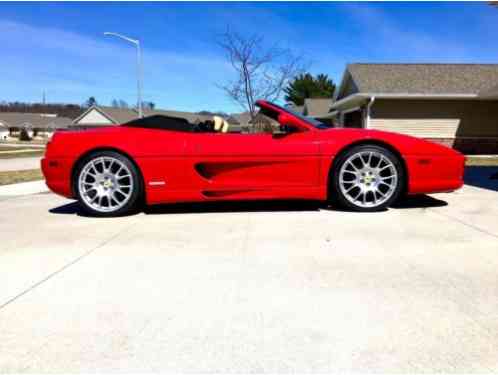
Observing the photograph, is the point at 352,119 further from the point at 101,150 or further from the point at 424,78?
the point at 101,150

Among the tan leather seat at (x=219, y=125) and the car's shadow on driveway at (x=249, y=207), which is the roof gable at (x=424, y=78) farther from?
the tan leather seat at (x=219, y=125)

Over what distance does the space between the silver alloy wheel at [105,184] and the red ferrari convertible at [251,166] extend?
0.01 metres

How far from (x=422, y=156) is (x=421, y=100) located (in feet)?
46.6

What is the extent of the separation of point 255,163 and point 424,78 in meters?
16.5

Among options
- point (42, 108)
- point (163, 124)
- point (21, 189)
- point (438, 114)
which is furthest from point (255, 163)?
point (42, 108)

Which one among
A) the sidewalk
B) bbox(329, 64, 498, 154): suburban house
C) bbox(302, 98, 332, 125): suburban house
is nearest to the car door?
→ the sidewalk

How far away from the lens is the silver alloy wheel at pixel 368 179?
12.5 ft

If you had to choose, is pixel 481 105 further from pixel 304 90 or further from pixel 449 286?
pixel 304 90

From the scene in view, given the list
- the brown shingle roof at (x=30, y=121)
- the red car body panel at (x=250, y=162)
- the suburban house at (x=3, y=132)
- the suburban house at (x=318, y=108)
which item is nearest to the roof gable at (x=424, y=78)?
the suburban house at (x=318, y=108)

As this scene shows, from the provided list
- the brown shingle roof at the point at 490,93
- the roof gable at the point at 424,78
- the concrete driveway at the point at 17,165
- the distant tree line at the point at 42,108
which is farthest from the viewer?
the distant tree line at the point at 42,108

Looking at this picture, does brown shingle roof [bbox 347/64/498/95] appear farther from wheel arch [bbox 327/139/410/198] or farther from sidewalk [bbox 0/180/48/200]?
sidewalk [bbox 0/180/48/200]

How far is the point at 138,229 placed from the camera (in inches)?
133

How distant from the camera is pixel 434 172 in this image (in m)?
3.79

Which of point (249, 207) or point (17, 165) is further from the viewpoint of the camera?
point (17, 165)
